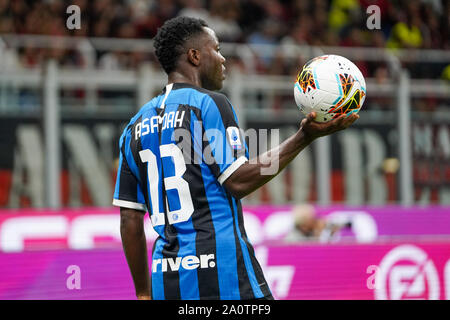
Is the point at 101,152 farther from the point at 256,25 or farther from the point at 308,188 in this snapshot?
the point at 256,25

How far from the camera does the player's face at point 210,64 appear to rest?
376cm

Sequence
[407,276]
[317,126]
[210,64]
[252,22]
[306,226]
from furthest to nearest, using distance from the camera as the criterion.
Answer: [252,22]
[306,226]
[407,276]
[210,64]
[317,126]

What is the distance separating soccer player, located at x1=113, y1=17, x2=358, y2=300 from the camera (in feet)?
11.4

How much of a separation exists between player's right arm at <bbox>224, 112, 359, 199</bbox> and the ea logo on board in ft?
13.1

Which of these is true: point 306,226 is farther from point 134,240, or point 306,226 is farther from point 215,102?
point 215,102

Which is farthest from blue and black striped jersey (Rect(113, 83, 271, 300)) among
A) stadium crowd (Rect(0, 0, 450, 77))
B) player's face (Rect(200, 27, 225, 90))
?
stadium crowd (Rect(0, 0, 450, 77))

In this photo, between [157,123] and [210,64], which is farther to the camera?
[210,64]

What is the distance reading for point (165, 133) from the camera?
3605 mm

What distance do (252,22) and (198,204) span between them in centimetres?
1000

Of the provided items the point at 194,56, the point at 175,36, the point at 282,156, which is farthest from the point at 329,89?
the point at 175,36

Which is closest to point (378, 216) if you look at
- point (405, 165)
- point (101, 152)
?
point (405, 165)

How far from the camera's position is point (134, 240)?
3775mm

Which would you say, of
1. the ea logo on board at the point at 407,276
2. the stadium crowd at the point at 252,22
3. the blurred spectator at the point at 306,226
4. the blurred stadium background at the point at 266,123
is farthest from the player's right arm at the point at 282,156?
the stadium crowd at the point at 252,22
